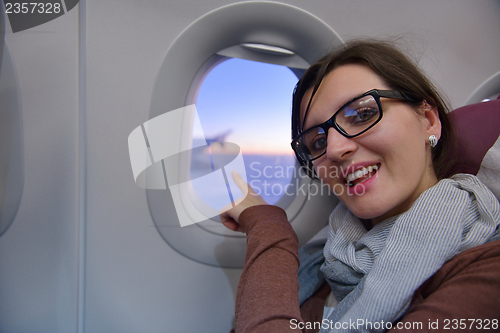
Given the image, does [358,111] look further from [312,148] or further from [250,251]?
[250,251]

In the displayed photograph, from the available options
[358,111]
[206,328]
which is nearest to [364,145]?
[358,111]

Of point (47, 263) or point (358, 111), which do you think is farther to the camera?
point (47, 263)

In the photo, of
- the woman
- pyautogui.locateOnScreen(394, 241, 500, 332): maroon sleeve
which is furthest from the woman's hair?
pyautogui.locateOnScreen(394, 241, 500, 332): maroon sleeve

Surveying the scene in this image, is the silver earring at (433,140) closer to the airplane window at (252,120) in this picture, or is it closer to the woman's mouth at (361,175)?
the woman's mouth at (361,175)

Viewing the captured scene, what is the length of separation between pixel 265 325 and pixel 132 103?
2.35ft

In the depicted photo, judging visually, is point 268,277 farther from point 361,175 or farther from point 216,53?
point 216,53

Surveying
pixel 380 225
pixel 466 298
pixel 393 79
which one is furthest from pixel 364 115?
pixel 466 298

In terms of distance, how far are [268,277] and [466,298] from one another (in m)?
0.38

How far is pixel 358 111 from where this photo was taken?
0.67 metres

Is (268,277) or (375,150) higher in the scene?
(375,150)

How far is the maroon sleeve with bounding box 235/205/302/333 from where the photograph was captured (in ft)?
1.95

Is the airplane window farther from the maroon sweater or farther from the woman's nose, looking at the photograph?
the woman's nose

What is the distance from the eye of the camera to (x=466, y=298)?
0.50 meters

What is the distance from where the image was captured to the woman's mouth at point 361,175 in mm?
692
